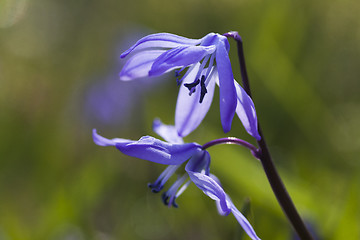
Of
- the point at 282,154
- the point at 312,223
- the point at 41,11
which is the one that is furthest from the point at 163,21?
the point at 312,223

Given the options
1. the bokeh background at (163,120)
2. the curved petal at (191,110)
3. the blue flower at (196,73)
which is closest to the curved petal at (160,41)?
the blue flower at (196,73)

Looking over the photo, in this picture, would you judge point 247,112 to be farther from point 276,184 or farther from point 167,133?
point 167,133

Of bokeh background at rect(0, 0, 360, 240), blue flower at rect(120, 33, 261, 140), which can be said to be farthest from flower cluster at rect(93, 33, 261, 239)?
bokeh background at rect(0, 0, 360, 240)

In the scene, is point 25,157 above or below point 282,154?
below

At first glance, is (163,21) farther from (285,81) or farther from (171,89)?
(285,81)

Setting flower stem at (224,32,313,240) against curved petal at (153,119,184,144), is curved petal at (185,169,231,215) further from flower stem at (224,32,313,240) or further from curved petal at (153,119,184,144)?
curved petal at (153,119,184,144)

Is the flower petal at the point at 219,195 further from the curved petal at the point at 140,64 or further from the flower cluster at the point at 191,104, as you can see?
the curved petal at the point at 140,64
